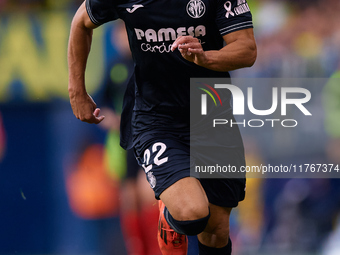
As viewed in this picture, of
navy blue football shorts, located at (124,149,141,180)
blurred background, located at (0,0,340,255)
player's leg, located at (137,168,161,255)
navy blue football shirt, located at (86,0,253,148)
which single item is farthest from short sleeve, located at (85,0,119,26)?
player's leg, located at (137,168,161,255)

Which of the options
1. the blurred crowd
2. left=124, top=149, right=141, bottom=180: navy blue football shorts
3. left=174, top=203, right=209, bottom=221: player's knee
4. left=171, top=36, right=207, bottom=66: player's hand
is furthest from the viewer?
left=124, top=149, right=141, bottom=180: navy blue football shorts

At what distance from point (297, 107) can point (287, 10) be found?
745 millimetres

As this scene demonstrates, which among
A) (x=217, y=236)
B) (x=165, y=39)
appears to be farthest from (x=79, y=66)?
(x=217, y=236)

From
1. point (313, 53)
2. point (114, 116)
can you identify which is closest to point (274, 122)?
point (313, 53)

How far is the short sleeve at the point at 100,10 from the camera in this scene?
2836 millimetres

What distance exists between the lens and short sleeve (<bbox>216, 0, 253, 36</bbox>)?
272 centimetres

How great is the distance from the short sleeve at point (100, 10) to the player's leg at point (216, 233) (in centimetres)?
131

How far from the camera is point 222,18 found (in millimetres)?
2734

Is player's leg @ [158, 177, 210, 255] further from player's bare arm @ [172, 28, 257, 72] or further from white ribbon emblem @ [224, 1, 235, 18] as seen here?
white ribbon emblem @ [224, 1, 235, 18]

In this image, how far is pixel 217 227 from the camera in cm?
314

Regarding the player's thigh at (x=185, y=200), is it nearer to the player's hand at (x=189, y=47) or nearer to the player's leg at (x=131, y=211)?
the player's hand at (x=189, y=47)

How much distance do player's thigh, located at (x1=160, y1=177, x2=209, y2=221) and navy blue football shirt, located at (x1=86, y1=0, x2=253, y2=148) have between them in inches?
15.8

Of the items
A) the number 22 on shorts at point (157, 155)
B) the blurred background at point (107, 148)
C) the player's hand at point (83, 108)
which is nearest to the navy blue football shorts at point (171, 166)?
the number 22 on shorts at point (157, 155)

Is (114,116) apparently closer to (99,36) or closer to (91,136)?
(91,136)
